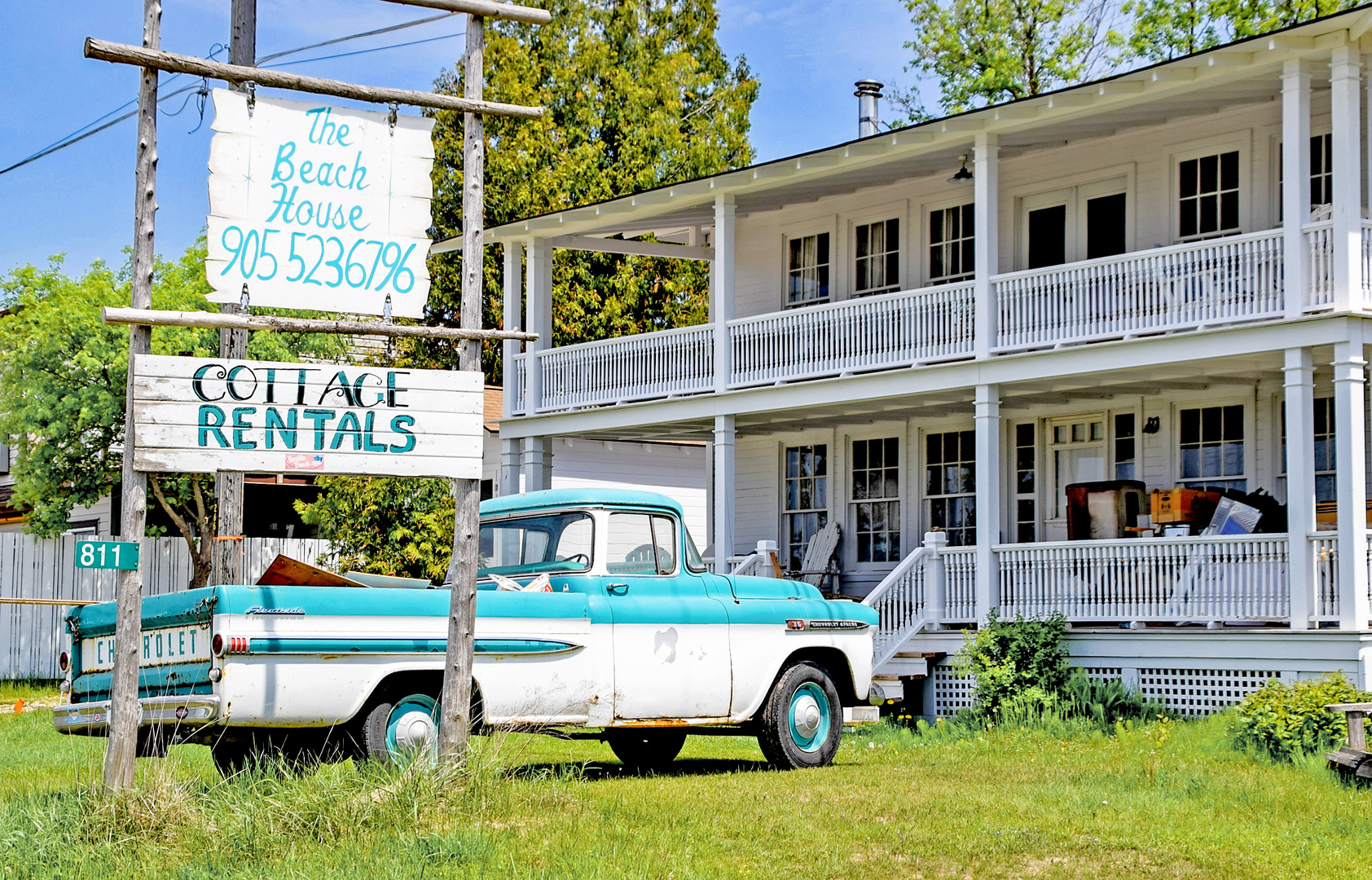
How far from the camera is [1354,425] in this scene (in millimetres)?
15391

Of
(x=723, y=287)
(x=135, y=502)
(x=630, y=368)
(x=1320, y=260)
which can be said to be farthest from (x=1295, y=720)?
(x=630, y=368)

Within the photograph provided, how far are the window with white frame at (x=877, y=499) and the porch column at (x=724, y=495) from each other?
2734 mm

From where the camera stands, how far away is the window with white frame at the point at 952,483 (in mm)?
21734

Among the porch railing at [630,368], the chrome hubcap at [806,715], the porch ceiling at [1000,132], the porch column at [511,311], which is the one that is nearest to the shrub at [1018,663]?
the chrome hubcap at [806,715]

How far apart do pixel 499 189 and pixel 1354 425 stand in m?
24.1

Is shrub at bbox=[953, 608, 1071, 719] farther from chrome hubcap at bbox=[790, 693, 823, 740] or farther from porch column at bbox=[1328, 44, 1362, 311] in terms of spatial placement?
porch column at bbox=[1328, 44, 1362, 311]

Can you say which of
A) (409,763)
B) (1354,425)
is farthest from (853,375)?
(409,763)

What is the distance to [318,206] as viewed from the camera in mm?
10469

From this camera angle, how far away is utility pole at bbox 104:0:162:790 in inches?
368

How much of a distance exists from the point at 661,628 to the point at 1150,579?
6998mm

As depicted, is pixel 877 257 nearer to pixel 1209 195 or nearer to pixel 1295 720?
pixel 1209 195

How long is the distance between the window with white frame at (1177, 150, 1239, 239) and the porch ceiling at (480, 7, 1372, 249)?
0.66 m

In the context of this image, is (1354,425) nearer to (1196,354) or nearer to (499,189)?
(1196,354)

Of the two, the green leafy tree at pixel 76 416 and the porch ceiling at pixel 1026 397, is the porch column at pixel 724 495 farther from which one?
the green leafy tree at pixel 76 416
